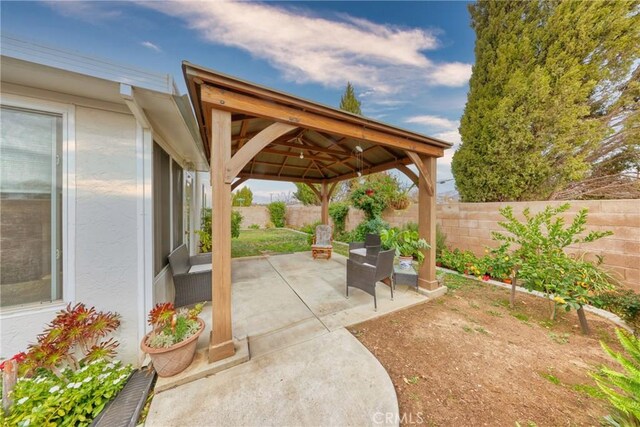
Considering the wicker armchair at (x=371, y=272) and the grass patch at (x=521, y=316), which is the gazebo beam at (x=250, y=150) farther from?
the grass patch at (x=521, y=316)

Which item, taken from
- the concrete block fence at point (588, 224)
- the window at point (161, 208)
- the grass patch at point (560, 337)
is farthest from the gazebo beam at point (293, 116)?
the grass patch at point (560, 337)

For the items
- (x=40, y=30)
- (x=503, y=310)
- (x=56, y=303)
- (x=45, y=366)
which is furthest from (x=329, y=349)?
(x=40, y=30)

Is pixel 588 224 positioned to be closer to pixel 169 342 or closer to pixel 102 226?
pixel 169 342

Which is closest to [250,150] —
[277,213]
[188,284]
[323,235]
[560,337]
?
[188,284]

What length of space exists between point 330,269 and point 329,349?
3.04m

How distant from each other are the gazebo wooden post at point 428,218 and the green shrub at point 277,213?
1337 cm

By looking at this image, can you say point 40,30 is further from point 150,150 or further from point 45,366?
point 45,366

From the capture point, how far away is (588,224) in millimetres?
3812

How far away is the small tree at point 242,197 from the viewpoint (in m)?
18.1

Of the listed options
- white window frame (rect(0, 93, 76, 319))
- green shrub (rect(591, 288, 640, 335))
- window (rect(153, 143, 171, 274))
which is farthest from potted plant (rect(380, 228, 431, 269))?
white window frame (rect(0, 93, 76, 319))

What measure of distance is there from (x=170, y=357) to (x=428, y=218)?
4.32 meters

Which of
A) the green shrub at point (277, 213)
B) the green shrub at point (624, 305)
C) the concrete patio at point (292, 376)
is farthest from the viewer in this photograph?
the green shrub at point (277, 213)

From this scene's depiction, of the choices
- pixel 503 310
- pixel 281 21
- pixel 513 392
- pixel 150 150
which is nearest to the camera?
pixel 513 392

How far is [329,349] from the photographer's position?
97.3 inches
